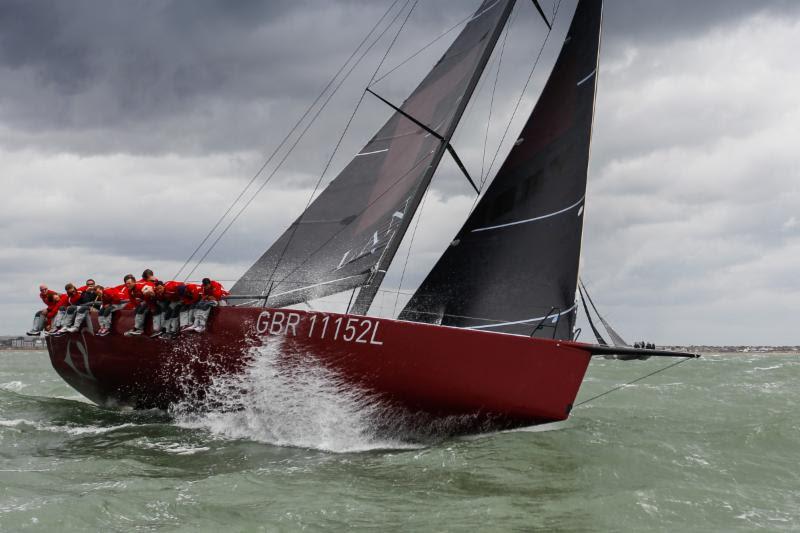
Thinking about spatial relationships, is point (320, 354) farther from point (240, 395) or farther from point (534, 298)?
point (534, 298)

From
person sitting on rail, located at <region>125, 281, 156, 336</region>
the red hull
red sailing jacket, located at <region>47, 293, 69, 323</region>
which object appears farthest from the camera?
red sailing jacket, located at <region>47, 293, 69, 323</region>

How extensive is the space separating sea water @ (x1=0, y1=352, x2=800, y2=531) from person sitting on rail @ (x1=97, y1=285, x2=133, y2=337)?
1.29 m

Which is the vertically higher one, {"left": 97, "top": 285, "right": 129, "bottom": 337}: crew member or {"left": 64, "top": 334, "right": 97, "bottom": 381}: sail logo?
{"left": 97, "top": 285, "right": 129, "bottom": 337}: crew member

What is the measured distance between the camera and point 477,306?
9961 mm

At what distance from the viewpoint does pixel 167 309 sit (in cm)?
941

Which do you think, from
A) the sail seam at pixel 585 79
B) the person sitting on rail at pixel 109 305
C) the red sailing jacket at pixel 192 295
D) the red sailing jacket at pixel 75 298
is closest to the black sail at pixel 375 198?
the red sailing jacket at pixel 192 295

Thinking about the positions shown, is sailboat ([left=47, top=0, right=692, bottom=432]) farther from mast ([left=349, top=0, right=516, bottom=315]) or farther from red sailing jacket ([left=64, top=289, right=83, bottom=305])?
red sailing jacket ([left=64, top=289, right=83, bottom=305])

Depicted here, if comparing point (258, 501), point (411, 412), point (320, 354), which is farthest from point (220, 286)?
point (258, 501)

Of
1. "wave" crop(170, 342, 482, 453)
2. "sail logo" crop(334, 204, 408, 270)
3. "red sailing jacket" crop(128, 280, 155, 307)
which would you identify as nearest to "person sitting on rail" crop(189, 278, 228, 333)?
"wave" crop(170, 342, 482, 453)

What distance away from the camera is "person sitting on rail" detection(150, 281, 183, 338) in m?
9.26

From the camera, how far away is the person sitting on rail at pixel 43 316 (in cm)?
1205

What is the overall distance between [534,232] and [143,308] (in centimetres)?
485

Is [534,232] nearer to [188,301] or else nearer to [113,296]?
[188,301]

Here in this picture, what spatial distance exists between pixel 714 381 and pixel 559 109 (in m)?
12.5
